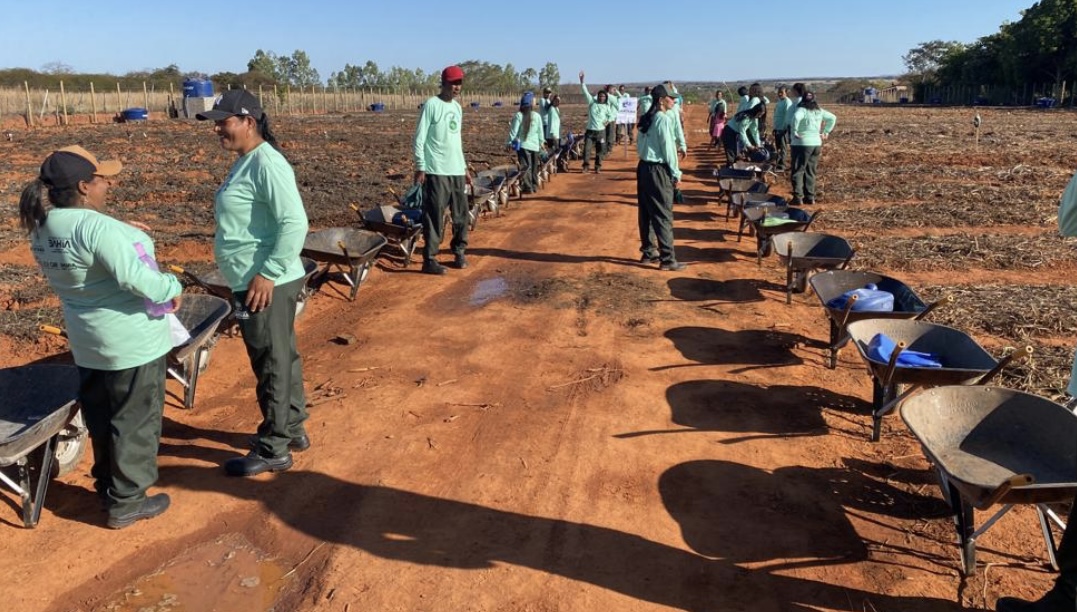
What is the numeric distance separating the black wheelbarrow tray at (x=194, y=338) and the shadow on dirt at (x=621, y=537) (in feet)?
2.58

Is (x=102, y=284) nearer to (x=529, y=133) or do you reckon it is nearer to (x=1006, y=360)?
(x=1006, y=360)

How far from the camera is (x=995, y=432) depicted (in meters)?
3.53

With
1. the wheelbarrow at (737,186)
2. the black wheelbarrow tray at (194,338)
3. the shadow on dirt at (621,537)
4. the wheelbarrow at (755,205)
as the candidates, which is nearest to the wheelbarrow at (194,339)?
the black wheelbarrow tray at (194,338)

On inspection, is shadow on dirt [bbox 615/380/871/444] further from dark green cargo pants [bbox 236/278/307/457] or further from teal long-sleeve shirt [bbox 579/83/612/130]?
teal long-sleeve shirt [bbox 579/83/612/130]

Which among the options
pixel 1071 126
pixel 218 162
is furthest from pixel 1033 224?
pixel 1071 126

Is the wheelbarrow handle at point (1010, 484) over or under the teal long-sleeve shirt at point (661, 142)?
under

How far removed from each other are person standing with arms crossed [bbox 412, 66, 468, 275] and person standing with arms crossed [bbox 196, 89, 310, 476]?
372 cm

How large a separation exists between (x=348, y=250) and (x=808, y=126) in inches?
307

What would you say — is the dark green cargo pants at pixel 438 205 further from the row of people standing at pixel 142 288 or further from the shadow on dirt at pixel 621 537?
the shadow on dirt at pixel 621 537

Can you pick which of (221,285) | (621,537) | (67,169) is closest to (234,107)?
(67,169)

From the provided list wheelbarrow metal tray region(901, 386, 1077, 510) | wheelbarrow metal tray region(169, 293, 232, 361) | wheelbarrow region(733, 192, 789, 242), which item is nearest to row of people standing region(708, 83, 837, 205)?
wheelbarrow region(733, 192, 789, 242)

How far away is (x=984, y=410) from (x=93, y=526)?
14.4 ft

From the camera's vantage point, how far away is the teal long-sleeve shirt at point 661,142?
25.4 feet

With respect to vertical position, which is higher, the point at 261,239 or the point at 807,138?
the point at 807,138
